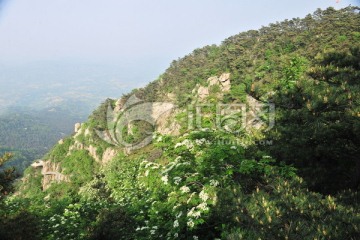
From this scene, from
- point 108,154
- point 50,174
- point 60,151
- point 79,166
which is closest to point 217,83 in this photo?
point 108,154

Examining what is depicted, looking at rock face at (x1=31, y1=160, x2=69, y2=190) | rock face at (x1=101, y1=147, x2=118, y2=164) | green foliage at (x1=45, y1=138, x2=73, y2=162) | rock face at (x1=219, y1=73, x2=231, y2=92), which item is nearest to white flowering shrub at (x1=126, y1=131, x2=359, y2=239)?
rock face at (x1=219, y1=73, x2=231, y2=92)

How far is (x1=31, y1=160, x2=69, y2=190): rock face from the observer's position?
67.4 m

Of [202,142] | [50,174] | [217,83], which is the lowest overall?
[50,174]

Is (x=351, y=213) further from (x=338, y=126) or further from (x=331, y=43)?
(x=331, y=43)

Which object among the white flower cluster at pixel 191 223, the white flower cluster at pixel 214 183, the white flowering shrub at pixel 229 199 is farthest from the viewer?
the white flower cluster at pixel 214 183

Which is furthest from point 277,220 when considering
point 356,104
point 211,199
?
point 356,104

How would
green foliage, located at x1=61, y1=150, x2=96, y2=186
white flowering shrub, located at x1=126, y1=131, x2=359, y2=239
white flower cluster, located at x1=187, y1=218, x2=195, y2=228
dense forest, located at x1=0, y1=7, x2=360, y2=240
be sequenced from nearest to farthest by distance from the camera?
1. white flowering shrub, located at x1=126, y1=131, x2=359, y2=239
2. dense forest, located at x1=0, y1=7, x2=360, y2=240
3. white flower cluster, located at x1=187, y1=218, x2=195, y2=228
4. green foliage, located at x1=61, y1=150, x2=96, y2=186

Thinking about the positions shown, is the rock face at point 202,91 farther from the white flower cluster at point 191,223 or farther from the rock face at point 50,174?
the white flower cluster at point 191,223

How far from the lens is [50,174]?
71.4 metres

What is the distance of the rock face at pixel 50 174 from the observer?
6744cm

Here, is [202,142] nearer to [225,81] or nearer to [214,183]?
[214,183]

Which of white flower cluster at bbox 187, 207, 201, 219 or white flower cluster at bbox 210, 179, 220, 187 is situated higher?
white flower cluster at bbox 210, 179, 220, 187

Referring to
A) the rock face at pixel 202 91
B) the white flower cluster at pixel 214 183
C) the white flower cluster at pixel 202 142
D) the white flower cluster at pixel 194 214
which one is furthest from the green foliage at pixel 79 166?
the white flower cluster at pixel 194 214

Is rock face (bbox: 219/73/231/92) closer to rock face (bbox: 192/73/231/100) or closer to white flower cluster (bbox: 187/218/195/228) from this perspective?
rock face (bbox: 192/73/231/100)
